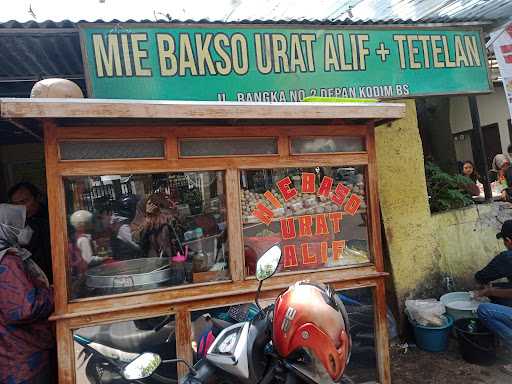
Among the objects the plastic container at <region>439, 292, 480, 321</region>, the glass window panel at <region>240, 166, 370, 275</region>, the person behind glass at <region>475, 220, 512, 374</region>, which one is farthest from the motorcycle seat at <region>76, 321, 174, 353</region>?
the plastic container at <region>439, 292, 480, 321</region>

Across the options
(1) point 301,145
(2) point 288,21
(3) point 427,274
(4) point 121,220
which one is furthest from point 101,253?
(3) point 427,274

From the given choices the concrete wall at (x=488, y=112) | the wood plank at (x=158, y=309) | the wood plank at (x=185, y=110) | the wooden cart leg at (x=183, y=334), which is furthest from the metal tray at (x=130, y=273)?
the concrete wall at (x=488, y=112)

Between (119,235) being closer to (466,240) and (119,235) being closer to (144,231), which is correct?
(144,231)

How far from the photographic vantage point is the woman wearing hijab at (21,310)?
232cm

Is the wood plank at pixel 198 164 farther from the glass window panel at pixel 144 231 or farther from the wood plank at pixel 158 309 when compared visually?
the wood plank at pixel 158 309

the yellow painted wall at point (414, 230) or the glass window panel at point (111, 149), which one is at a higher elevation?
the glass window panel at point (111, 149)

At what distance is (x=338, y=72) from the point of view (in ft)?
14.5

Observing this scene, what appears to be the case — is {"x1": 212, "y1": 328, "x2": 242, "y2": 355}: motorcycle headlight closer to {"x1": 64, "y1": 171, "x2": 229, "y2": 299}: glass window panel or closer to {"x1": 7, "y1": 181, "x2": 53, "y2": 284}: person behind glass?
{"x1": 64, "y1": 171, "x2": 229, "y2": 299}: glass window panel

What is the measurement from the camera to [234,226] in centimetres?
290

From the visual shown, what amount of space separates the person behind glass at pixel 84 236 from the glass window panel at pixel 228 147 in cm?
79

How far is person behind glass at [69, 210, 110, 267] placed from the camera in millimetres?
2627

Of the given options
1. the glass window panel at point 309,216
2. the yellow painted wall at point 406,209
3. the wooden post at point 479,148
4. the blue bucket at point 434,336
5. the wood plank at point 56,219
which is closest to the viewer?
the wood plank at point 56,219

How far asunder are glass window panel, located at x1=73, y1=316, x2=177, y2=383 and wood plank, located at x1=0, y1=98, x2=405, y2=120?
1.39 meters

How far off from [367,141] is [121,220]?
2.02 metres
